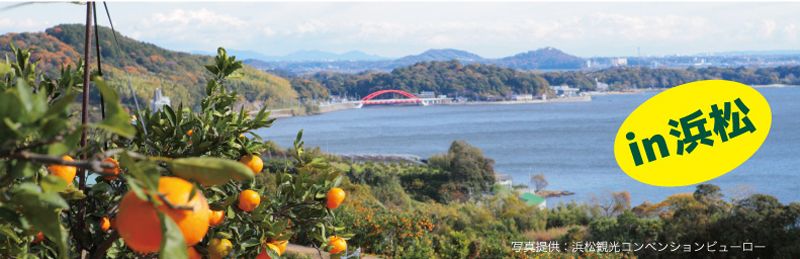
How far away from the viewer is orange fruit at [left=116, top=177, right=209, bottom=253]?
18.7 inches

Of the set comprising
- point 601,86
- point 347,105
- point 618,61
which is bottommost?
point 347,105

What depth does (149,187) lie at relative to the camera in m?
0.42

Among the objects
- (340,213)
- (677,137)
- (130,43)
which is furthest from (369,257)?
(130,43)

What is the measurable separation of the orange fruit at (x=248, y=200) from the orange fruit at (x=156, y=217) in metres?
0.54

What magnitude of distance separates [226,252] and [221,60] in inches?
16.5

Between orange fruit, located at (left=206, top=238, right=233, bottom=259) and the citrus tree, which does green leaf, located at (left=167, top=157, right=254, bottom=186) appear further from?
orange fruit, located at (left=206, top=238, right=233, bottom=259)

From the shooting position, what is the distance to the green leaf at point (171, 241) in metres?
0.41

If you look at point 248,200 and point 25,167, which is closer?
point 25,167

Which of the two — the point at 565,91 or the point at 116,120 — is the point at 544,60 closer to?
the point at 565,91

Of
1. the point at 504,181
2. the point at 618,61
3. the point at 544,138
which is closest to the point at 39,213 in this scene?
the point at 504,181

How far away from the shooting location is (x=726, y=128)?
6.57 metres

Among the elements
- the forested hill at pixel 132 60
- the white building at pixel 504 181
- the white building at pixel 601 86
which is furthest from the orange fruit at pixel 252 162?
the white building at pixel 601 86

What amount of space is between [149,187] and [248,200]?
0.64m

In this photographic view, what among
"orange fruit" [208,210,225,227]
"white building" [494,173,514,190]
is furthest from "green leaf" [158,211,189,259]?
"white building" [494,173,514,190]
